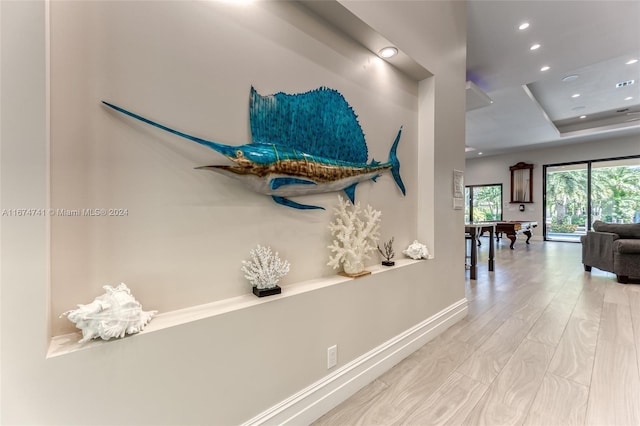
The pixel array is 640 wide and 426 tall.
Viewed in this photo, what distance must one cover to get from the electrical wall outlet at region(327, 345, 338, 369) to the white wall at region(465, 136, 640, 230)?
1025 centimetres

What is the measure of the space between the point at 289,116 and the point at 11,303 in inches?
50.8

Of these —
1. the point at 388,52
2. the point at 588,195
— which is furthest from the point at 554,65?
the point at 588,195

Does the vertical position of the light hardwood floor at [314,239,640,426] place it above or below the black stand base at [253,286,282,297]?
below

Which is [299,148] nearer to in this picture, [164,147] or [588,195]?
[164,147]

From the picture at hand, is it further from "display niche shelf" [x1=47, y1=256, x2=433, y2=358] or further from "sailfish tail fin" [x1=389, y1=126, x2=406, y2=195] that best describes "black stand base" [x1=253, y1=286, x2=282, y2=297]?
"sailfish tail fin" [x1=389, y1=126, x2=406, y2=195]

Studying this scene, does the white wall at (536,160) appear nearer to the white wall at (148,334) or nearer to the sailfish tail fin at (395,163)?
the sailfish tail fin at (395,163)

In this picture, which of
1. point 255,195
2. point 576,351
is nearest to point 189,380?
point 255,195

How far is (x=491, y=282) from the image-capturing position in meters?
3.86

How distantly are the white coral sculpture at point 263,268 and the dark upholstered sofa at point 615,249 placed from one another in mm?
5150

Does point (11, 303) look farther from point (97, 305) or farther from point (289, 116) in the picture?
point (289, 116)

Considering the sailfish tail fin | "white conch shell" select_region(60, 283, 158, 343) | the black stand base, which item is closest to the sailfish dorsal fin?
the sailfish tail fin

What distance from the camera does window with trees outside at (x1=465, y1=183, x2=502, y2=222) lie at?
9758 mm

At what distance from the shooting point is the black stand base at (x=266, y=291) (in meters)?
1.25

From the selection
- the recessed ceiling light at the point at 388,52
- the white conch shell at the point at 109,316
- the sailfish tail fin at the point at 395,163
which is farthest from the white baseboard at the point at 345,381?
the recessed ceiling light at the point at 388,52
